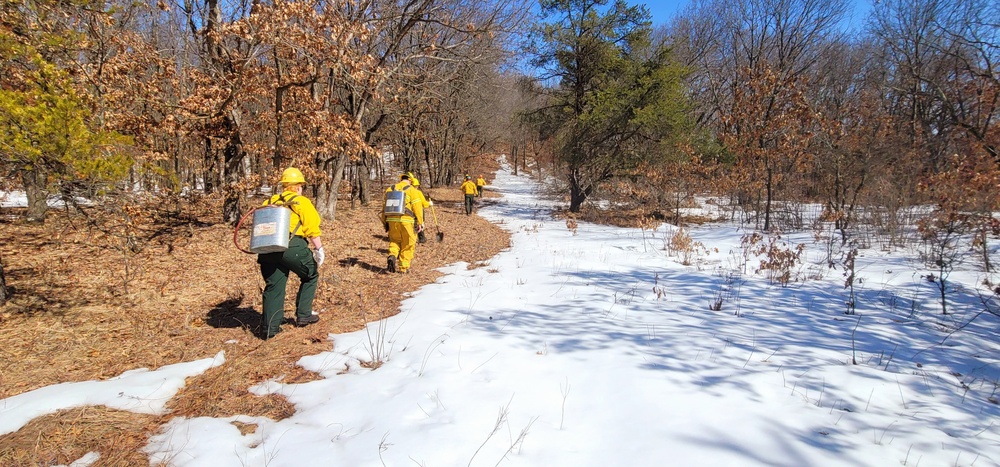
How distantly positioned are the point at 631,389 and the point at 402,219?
504 cm

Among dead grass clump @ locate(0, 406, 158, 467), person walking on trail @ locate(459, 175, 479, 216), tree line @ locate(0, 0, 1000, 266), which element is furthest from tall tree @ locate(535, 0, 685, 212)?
dead grass clump @ locate(0, 406, 158, 467)

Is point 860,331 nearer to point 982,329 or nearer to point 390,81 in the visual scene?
point 982,329

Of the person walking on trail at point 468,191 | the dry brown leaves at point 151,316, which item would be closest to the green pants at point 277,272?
the dry brown leaves at point 151,316

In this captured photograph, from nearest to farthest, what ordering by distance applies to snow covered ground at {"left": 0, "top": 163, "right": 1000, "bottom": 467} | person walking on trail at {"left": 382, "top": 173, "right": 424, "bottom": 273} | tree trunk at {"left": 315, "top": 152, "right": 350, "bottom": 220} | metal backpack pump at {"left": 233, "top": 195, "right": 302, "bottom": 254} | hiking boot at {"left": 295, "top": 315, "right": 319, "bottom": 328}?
1. snow covered ground at {"left": 0, "top": 163, "right": 1000, "bottom": 467}
2. metal backpack pump at {"left": 233, "top": 195, "right": 302, "bottom": 254}
3. hiking boot at {"left": 295, "top": 315, "right": 319, "bottom": 328}
4. person walking on trail at {"left": 382, "top": 173, "right": 424, "bottom": 273}
5. tree trunk at {"left": 315, "top": 152, "right": 350, "bottom": 220}

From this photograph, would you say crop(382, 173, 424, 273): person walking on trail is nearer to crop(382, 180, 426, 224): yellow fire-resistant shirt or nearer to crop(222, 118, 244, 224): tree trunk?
crop(382, 180, 426, 224): yellow fire-resistant shirt

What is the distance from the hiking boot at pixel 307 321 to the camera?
15.8ft

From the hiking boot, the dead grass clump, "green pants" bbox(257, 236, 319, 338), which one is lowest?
the dead grass clump

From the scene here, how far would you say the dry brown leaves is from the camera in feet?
9.08

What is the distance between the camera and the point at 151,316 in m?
5.19

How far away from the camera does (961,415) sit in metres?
2.60

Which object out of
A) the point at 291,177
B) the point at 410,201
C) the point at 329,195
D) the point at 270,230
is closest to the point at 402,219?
the point at 410,201

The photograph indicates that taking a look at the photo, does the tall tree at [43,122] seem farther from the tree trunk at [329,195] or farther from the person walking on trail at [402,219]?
the tree trunk at [329,195]

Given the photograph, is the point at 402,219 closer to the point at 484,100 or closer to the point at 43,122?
the point at 43,122

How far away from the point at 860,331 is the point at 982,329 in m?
1.34
